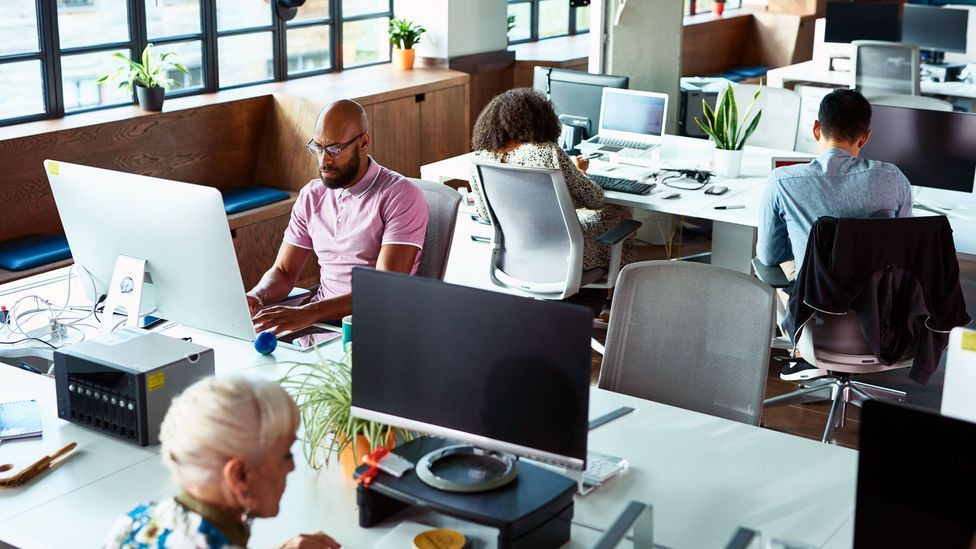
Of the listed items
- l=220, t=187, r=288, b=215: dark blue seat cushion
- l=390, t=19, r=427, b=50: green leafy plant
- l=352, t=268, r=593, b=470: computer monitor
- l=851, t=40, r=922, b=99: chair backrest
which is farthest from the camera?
l=851, t=40, r=922, b=99: chair backrest

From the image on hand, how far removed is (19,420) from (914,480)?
1929 mm

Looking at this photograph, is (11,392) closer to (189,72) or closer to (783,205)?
(783,205)

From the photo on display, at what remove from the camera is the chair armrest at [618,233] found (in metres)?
4.43

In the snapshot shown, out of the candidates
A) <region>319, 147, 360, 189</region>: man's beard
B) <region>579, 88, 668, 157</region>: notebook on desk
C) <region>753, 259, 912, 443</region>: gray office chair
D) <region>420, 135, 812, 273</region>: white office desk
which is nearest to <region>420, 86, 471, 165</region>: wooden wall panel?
<region>420, 135, 812, 273</region>: white office desk

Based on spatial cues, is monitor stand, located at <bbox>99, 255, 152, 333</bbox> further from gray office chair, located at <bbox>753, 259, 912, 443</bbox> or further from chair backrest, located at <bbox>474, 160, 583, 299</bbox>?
gray office chair, located at <bbox>753, 259, 912, 443</bbox>

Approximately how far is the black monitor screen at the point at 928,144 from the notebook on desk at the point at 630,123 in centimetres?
107

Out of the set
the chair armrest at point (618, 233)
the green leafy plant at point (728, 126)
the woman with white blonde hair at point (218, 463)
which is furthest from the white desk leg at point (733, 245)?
A: the woman with white blonde hair at point (218, 463)

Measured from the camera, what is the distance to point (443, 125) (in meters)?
6.87

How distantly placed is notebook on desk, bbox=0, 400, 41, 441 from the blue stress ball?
556 mm

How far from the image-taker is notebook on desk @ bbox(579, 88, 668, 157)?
534cm

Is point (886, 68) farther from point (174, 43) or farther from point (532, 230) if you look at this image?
point (174, 43)

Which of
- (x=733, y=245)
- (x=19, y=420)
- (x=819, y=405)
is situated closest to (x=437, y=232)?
(x=19, y=420)

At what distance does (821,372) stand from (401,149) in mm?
3087

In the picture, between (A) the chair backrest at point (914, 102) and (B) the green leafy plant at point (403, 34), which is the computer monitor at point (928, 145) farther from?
(B) the green leafy plant at point (403, 34)
